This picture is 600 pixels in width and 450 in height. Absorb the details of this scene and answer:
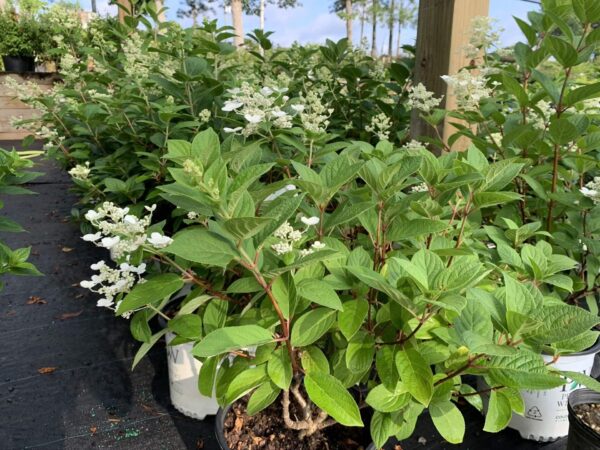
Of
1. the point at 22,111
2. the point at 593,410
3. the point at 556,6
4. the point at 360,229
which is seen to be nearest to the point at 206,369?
the point at 360,229

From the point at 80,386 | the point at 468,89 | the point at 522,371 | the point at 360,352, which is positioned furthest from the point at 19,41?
the point at 522,371

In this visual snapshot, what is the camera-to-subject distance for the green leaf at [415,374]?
772mm

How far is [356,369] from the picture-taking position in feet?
2.76

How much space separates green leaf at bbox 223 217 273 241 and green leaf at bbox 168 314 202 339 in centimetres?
34

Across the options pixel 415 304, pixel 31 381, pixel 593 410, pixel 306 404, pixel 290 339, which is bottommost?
pixel 31 381

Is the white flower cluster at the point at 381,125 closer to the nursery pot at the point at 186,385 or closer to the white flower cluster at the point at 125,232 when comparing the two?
the white flower cluster at the point at 125,232

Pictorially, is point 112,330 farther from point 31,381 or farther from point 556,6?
point 556,6

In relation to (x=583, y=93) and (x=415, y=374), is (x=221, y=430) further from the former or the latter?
(x=583, y=93)

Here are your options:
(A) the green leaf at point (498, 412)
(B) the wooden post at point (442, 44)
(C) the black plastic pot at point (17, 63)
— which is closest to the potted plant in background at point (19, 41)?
(C) the black plastic pot at point (17, 63)

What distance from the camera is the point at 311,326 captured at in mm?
871

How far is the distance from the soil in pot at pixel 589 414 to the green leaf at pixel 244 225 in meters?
1.13

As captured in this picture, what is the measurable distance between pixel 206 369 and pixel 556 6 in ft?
4.56

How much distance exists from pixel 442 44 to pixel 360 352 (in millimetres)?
1514

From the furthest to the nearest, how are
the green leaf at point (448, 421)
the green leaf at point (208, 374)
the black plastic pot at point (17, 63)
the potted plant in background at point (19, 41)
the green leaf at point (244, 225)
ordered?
the black plastic pot at point (17, 63) < the potted plant in background at point (19, 41) < the green leaf at point (208, 374) < the green leaf at point (448, 421) < the green leaf at point (244, 225)
